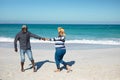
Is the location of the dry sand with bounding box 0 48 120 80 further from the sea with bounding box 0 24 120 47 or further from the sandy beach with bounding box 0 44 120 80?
the sea with bounding box 0 24 120 47

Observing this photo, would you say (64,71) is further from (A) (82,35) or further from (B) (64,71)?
(A) (82,35)

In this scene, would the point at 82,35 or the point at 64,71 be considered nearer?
the point at 64,71

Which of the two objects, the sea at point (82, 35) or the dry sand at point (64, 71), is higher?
the dry sand at point (64, 71)

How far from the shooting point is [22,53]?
9.08 m

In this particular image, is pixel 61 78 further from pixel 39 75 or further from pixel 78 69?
pixel 78 69

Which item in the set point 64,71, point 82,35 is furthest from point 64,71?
point 82,35

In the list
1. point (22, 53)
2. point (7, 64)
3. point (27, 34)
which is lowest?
point (7, 64)

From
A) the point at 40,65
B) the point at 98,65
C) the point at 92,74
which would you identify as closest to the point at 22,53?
the point at 40,65

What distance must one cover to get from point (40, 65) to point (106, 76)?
320 cm

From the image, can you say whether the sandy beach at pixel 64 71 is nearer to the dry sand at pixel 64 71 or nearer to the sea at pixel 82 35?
the dry sand at pixel 64 71

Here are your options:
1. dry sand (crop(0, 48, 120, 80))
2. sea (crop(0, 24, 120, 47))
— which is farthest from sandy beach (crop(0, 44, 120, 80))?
sea (crop(0, 24, 120, 47))

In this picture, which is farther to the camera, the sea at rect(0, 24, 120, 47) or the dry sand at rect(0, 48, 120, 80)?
the sea at rect(0, 24, 120, 47)

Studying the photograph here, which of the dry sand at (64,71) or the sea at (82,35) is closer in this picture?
the dry sand at (64,71)

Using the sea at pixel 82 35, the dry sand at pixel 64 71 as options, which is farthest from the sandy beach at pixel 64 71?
the sea at pixel 82 35
